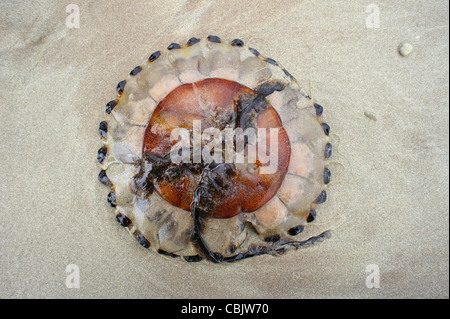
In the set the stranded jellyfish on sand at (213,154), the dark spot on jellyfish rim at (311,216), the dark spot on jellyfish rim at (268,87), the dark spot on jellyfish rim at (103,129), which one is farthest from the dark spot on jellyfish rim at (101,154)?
the dark spot on jellyfish rim at (311,216)

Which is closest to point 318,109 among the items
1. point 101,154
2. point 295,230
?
point 295,230

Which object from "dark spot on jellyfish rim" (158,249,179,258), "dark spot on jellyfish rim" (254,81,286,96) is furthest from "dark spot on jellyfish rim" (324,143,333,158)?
"dark spot on jellyfish rim" (158,249,179,258)

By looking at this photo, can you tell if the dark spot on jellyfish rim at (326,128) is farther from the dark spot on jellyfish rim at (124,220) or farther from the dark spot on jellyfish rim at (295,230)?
the dark spot on jellyfish rim at (124,220)

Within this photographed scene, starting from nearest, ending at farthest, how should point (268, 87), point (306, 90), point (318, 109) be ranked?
1. point (268, 87)
2. point (318, 109)
3. point (306, 90)

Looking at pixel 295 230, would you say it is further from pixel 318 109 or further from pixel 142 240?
pixel 142 240

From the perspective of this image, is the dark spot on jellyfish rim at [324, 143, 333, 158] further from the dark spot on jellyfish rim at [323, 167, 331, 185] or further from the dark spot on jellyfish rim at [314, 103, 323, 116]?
the dark spot on jellyfish rim at [314, 103, 323, 116]
